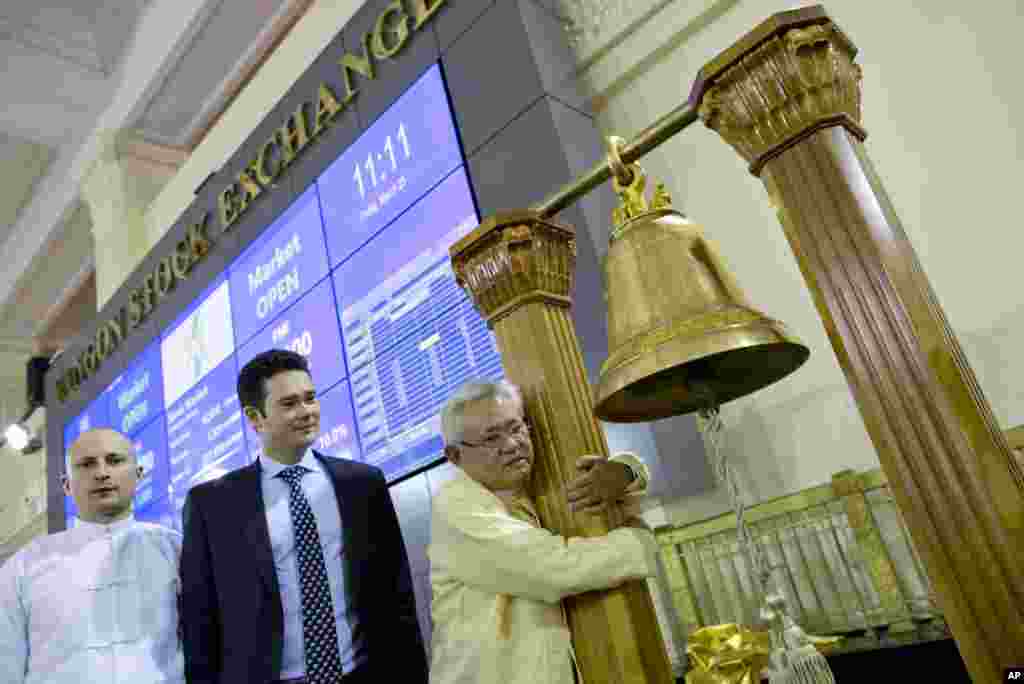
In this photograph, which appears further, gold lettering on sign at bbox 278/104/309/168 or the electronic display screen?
gold lettering on sign at bbox 278/104/309/168

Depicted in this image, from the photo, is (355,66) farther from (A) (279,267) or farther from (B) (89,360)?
(B) (89,360)

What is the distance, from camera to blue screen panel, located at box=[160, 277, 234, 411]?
14.4 ft

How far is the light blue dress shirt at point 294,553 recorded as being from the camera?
6.21ft

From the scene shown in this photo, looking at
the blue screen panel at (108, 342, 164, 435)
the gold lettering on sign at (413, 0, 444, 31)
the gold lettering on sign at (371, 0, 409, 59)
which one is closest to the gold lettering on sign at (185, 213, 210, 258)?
the blue screen panel at (108, 342, 164, 435)

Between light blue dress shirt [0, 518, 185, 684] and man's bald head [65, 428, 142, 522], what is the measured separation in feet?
0.17

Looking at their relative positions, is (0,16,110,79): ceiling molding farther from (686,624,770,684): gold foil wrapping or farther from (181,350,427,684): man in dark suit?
(686,624,770,684): gold foil wrapping

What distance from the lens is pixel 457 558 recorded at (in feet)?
4.95

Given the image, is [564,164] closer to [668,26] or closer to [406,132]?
[668,26]

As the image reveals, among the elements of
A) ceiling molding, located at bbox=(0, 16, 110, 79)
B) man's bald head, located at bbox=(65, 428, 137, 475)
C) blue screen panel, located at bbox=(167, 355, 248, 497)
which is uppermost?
ceiling molding, located at bbox=(0, 16, 110, 79)

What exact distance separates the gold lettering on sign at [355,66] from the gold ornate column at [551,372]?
7.97 feet

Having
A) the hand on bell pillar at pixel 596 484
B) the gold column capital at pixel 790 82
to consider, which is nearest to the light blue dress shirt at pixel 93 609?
the hand on bell pillar at pixel 596 484

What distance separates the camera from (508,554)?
1.41 m

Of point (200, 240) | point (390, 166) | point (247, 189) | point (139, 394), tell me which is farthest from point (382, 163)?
point (139, 394)

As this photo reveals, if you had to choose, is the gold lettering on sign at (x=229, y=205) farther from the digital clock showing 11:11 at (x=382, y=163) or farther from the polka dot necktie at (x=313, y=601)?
the polka dot necktie at (x=313, y=601)
